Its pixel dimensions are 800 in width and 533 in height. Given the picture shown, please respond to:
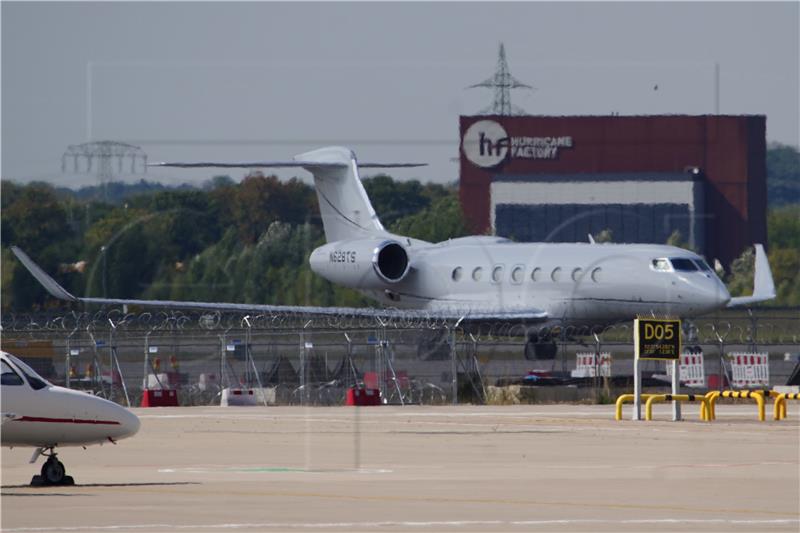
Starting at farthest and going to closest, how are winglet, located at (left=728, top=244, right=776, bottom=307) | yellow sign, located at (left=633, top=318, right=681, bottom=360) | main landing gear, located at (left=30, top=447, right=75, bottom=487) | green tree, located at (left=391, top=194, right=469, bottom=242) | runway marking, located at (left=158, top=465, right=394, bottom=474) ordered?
1. green tree, located at (left=391, top=194, right=469, bottom=242)
2. winglet, located at (left=728, top=244, right=776, bottom=307)
3. yellow sign, located at (left=633, top=318, right=681, bottom=360)
4. runway marking, located at (left=158, top=465, right=394, bottom=474)
5. main landing gear, located at (left=30, top=447, right=75, bottom=487)

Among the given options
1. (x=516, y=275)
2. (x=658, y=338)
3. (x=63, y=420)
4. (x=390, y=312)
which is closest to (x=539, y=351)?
(x=516, y=275)

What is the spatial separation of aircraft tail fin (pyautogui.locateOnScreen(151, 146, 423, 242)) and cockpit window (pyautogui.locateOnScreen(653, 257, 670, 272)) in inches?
508

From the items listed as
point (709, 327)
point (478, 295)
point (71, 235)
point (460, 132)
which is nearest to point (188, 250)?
point (71, 235)

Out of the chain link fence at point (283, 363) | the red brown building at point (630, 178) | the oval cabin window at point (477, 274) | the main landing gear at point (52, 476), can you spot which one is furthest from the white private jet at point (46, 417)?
the red brown building at point (630, 178)

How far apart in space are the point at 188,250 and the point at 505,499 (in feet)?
140

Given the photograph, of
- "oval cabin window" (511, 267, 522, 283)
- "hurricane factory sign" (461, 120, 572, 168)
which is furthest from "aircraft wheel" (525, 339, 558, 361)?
"hurricane factory sign" (461, 120, 572, 168)

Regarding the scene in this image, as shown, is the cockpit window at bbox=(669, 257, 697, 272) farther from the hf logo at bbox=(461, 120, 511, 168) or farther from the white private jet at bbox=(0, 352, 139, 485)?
the hf logo at bbox=(461, 120, 511, 168)

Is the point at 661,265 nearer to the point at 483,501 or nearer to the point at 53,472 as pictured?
the point at 53,472

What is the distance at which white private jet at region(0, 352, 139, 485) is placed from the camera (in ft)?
65.0

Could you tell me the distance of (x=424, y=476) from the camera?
2136 cm

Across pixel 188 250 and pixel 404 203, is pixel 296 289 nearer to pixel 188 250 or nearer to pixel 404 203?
pixel 188 250

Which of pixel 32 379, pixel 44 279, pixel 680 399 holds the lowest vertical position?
pixel 680 399

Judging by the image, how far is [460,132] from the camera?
10806 cm

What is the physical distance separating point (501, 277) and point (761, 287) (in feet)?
25.8
